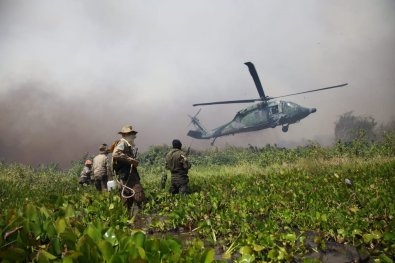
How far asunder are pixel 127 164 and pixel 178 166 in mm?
2473

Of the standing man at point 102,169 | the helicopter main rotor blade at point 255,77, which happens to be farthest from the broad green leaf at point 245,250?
the helicopter main rotor blade at point 255,77

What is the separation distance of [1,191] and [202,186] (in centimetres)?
668

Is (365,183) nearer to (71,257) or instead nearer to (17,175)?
(71,257)

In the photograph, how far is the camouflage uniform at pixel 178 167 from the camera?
32.7 feet

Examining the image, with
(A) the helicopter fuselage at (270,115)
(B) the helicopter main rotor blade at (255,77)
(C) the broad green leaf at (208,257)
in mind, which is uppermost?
(B) the helicopter main rotor blade at (255,77)

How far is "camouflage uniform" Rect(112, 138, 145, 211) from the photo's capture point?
7571 mm

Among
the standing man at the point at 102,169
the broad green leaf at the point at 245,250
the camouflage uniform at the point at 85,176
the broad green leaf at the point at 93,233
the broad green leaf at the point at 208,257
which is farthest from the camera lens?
the camouflage uniform at the point at 85,176

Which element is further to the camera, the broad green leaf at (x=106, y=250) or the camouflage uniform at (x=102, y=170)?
the camouflage uniform at (x=102, y=170)

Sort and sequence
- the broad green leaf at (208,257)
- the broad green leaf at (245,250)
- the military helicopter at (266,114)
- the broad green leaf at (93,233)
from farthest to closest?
the military helicopter at (266,114), the broad green leaf at (245,250), the broad green leaf at (93,233), the broad green leaf at (208,257)

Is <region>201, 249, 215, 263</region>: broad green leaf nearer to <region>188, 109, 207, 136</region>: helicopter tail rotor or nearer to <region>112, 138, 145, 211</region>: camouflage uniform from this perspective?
<region>112, 138, 145, 211</region>: camouflage uniform

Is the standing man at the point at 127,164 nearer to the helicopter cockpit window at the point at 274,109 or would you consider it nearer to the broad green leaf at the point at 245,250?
the broad green leaf at the point at 245,250

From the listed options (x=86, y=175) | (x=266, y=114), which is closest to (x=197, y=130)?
(x=266, y=114)

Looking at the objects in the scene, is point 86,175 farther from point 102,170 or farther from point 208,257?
point 208,257

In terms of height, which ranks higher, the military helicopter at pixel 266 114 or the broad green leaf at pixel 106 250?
the military helicopter at pixel 266 114
